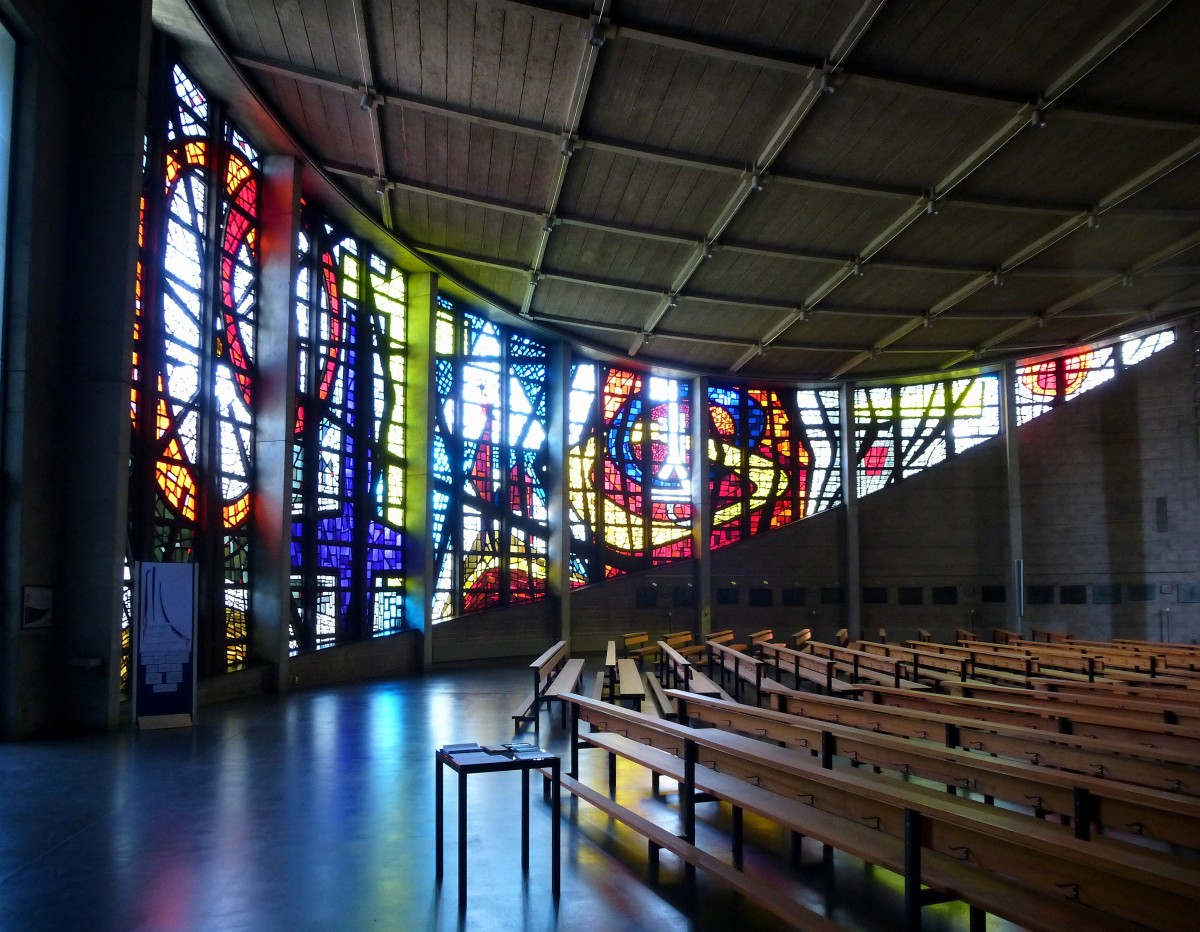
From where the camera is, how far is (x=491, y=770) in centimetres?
401

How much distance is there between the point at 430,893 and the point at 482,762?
58cm

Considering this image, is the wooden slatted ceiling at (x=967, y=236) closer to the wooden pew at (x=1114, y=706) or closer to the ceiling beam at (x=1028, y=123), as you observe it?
the ceiling beam at (x=1028, y=123)

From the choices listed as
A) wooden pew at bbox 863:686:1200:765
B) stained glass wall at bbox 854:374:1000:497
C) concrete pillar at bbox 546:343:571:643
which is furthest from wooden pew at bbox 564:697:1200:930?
stained glass wall at bbox 854:374:1000:497

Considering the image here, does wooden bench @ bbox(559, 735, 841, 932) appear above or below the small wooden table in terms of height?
below

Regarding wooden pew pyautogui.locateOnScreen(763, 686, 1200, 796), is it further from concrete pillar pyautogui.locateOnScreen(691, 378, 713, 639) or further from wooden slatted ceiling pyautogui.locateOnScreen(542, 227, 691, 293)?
concrete pillar pyautogui.locateOnScreen(691, 378, 713, 639)

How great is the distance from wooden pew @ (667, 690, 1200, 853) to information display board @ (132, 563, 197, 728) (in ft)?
18.2

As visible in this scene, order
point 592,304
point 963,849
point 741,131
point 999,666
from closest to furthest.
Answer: point 963,849, point 741,131, point 999,666, point 592,304

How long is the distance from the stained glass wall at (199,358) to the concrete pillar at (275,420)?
0.14 metres

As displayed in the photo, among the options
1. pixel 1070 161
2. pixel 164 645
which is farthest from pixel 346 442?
pixel 1070 161

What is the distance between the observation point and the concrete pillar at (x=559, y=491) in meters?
19.2

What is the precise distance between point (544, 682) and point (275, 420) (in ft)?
15.7

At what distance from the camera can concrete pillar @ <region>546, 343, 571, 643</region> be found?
63.1 feet

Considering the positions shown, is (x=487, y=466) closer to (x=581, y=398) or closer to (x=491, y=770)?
(x=581, y=398)

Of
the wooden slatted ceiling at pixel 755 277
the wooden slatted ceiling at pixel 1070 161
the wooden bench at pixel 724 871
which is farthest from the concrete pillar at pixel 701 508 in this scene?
the wooden bench at pixel 724 871
